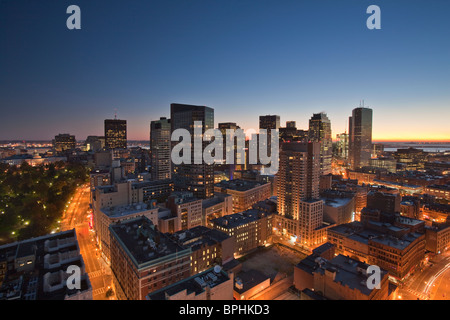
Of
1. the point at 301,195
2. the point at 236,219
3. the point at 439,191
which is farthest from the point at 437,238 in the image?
the point at 439,191

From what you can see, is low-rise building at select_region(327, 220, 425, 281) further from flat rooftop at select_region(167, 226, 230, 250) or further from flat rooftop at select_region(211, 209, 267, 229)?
flat rooftop at select_region(167, 226, 230, 250)

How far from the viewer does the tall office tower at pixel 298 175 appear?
56.4 m

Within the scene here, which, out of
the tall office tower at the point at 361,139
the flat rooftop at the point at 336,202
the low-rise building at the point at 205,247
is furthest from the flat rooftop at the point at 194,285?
the tall office tower at the point at 361,139

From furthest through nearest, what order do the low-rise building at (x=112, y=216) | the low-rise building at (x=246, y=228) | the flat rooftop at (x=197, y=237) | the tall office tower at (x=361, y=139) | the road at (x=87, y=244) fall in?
1. the tall office tower at (x=361, y=139)
2. the low-rise building at (x=246, y=228)
3. the low-rise building at (x=112, y=216)
4. the flat rooftop at (x=197, y=237)
5. the road at (x=87, y=244)

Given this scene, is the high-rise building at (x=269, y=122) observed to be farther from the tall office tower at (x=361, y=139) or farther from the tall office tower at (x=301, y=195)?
the tall office tower at (x=301, y=195)

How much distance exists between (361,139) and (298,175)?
131658mm

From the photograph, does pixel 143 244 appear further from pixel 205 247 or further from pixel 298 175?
pixel 298 175

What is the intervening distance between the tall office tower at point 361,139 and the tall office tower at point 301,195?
4768 inches

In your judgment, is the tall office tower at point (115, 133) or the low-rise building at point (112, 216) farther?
the tall office tower at point (115, 133)

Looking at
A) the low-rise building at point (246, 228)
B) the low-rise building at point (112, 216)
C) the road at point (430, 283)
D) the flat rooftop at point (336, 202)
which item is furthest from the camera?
the flat rooftop at point (336, 202)

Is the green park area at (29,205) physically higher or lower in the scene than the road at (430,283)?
higher
